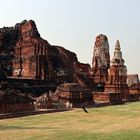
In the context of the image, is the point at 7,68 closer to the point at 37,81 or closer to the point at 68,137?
the point at 37,81

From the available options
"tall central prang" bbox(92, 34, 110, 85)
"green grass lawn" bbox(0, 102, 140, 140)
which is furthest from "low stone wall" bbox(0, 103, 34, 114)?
"tall central prang" bbox(92, 34, 110, 85)

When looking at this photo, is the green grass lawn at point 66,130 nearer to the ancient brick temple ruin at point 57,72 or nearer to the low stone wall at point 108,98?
the ancient brick temple ruin at point 57,72

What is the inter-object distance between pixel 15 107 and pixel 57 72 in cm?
1966

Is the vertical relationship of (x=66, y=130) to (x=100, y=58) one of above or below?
below

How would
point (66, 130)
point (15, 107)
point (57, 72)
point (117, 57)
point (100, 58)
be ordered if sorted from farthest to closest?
point (100, 58)
point (57, 72)
point (117, 57)
point (15, 107)
point (66, 130)

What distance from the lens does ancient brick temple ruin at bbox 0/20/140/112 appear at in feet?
81.3

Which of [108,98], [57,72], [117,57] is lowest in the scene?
[108,98]

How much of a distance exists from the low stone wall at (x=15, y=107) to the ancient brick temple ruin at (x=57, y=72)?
6.02 ft

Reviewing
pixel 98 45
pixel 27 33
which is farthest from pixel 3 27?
pixel 98 45

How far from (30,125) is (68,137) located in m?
3.23

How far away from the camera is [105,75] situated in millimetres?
38750

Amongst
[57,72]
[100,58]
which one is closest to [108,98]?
[57,72]

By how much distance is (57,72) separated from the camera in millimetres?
37781

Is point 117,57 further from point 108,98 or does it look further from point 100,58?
point 108,98
